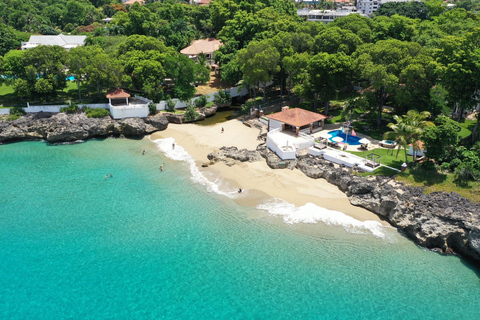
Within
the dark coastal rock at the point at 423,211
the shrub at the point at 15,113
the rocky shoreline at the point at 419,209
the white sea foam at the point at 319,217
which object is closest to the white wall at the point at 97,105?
the shrub at the point at 15,113

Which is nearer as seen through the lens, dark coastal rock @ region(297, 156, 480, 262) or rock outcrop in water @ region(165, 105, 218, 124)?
dark coastal rock @ region(297, 156, 480, 262)

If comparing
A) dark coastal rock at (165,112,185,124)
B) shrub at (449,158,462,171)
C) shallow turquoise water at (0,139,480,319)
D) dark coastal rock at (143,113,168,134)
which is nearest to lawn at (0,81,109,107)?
dark coastal rock at (143,113,168,134)

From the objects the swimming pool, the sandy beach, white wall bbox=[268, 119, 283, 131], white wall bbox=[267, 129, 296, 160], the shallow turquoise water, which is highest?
white wall bbox=[268, 119, 283, 131]

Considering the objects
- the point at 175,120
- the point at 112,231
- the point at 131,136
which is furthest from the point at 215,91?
the point at 112,231

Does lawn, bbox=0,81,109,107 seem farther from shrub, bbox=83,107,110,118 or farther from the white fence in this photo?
the white fence

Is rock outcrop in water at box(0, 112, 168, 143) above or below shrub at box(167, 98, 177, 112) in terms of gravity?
below

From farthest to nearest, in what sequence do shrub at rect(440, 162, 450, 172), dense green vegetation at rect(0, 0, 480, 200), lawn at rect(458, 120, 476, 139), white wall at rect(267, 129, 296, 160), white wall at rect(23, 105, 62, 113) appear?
1. white wall at rect(23, 105, 62, 113)
2. lawn at rect(458, 120, 476, 139)
3. white wall at rect(267, 129, 296, 160)
4. dense green vegetation at rect(0, 0, 480, 200)
5. shrub at rect(440, 162, 450, 172)

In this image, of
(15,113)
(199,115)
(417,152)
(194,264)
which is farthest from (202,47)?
(194,264)

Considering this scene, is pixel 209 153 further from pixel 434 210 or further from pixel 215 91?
pixel 434 210
